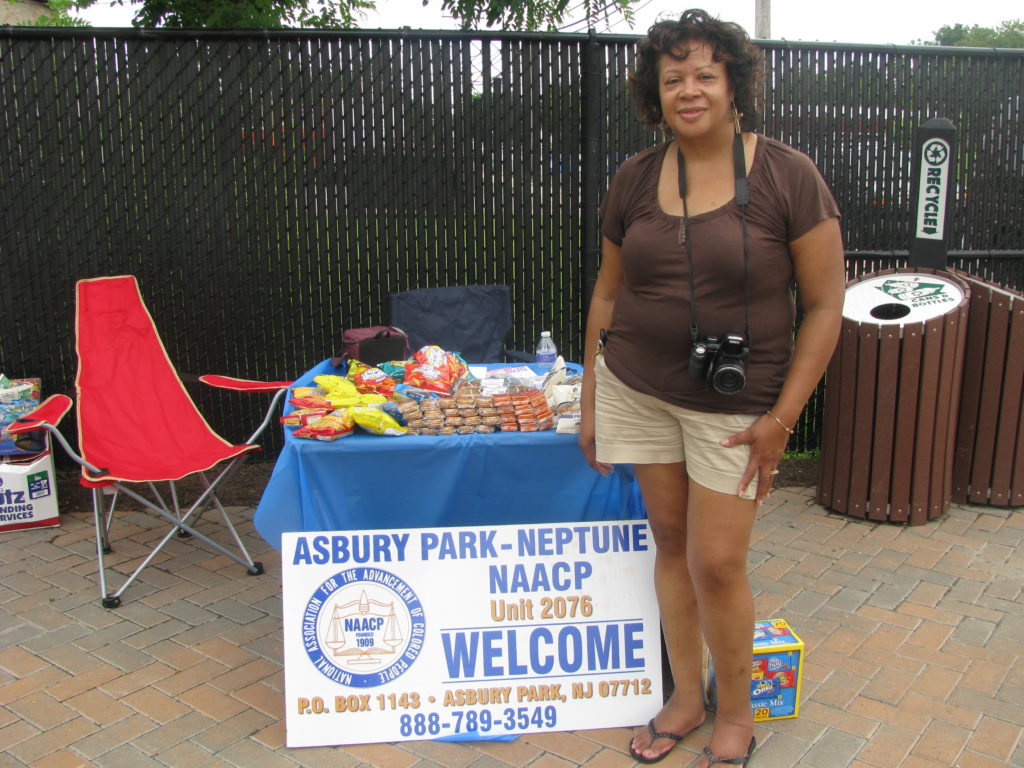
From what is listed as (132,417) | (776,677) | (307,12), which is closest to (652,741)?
(776,677)

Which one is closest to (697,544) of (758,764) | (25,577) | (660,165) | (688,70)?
(758,764)

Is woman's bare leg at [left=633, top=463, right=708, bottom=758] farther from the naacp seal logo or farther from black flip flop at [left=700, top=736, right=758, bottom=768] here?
the naacp seal logo

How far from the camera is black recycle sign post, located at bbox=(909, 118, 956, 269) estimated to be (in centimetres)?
439

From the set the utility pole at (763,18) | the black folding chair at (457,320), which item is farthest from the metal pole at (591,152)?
the utility pole at (763,18)

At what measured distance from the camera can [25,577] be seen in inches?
152

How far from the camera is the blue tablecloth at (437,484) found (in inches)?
110

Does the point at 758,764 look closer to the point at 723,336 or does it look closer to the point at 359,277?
the point at 723,336

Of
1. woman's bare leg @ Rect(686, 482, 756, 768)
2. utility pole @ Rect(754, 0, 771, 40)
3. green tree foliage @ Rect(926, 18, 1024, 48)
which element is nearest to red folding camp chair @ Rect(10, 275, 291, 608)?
woman's bare leg @ Rect(686, 482, 756, 768)

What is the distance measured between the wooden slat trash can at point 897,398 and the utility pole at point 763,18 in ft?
25.1

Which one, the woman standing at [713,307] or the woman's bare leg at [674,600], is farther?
the woman's bare leg at [674,600]

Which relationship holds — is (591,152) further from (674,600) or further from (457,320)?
(674,600)

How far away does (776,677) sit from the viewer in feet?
9.09

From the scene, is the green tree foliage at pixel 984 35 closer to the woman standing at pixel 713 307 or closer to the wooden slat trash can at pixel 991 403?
the wooden slat trash can at pixel 991 403

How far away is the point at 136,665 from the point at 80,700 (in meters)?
0.24
